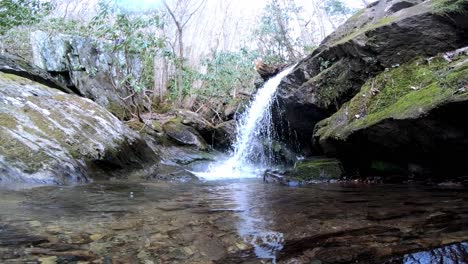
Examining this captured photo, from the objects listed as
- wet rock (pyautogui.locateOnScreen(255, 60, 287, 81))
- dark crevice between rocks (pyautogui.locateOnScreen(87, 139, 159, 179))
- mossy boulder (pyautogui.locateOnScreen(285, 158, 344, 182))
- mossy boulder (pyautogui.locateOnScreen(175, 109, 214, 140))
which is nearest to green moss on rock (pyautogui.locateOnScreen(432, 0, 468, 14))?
mossy boulder (pyautogui.locateOnScreen(285, 158, 344, 182))

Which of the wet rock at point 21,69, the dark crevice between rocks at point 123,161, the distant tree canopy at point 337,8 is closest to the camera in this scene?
the dark crevice between rocks at point 123,161

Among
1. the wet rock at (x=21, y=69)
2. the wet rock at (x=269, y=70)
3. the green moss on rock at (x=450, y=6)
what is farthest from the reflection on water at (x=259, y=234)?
the wet rock at (x=269, y=70)

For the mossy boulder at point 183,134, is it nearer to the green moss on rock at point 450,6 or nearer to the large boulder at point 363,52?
the large boulder at point 363,52

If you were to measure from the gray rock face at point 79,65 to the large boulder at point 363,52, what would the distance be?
5.70 metres

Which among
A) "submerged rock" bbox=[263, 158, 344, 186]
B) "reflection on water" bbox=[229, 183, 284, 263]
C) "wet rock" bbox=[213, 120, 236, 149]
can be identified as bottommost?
"reflection on water" bbox=[229, 183, 284, 263]

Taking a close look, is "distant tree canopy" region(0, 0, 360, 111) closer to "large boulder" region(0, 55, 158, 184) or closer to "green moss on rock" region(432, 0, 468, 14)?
"large boulder" region(0, 55, 158, 184)

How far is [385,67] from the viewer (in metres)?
6.53

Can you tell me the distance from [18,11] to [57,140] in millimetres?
3085

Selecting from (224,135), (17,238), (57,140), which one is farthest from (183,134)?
(17,238)

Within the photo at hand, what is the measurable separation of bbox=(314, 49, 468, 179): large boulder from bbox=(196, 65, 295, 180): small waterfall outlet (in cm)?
289

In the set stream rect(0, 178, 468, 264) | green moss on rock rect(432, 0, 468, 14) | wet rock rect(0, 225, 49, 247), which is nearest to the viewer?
stream rect(0, 178, 468, 264)

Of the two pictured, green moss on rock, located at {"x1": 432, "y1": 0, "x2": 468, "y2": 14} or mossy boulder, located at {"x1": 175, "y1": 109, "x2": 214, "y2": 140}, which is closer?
green moss on rock, located at {"x1": 432, "y1": 0, "x2": 468, "y2": 14}

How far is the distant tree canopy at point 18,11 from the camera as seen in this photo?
7.10m

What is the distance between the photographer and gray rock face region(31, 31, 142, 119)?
37.8 feet
